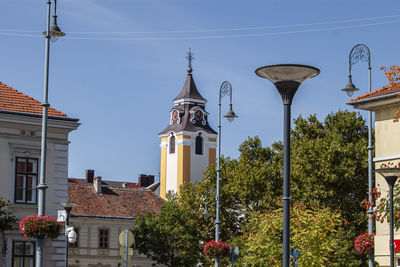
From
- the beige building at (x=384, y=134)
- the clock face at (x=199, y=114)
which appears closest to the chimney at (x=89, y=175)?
the clock face at (x=199, y=114)

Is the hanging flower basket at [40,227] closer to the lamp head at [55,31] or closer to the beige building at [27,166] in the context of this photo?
the lamp head at [55,31]

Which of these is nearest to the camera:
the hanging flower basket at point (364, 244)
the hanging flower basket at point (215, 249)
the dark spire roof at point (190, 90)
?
the hanging flower basket at point (364, 244)

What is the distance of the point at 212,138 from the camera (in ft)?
347

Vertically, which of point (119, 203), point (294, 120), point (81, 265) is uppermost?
point (294, 120)

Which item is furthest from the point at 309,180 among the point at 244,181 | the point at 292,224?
the point at 292,224

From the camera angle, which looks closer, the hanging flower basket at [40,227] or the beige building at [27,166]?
the hanging flower basket at [40,227]

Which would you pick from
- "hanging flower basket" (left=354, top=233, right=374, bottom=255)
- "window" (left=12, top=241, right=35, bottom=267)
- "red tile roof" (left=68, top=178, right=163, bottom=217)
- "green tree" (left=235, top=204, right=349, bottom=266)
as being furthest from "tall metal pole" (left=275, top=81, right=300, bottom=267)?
"red tile roof" (left=68, top=178, right=163, bottom=217)

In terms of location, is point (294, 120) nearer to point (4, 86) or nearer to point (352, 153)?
point (352, 153)

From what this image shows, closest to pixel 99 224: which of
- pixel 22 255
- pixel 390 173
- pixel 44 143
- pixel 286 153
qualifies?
pixel 22 255

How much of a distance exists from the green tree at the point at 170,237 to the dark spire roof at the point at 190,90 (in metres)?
46.8

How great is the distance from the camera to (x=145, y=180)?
119 meters

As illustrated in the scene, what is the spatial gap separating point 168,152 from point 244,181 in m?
52.1

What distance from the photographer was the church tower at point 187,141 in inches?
4075

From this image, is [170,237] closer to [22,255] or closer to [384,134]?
[22,255]
